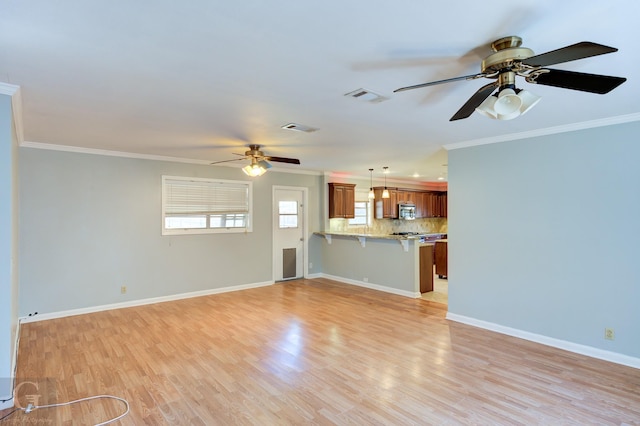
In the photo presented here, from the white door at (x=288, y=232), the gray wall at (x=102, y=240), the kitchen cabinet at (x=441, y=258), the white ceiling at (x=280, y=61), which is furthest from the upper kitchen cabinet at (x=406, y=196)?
the white ceiling at (x=280, y=61)

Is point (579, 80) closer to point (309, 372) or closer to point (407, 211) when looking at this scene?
point (309, 372)

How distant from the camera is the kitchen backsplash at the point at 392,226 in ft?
27.7

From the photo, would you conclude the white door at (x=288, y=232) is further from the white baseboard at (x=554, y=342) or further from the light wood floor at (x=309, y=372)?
the white baseboard at (x=554, y=342)

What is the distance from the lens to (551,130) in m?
3.85

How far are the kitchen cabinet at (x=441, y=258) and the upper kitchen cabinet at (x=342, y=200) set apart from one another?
6.92 ft

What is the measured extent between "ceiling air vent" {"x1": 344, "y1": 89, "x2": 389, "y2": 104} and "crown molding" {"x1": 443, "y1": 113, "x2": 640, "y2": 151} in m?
2.16

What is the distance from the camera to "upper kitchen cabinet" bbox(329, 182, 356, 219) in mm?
7941

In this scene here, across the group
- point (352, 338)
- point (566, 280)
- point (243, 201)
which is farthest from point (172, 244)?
point (566, 280)

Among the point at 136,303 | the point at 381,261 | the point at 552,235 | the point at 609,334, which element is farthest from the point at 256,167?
the point at 609,334

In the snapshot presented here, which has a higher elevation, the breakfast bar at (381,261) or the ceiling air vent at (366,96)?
the ceiling air vent at (366,96)

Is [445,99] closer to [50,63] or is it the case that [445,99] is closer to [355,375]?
[355,375]

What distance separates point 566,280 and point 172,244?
5.62 metres

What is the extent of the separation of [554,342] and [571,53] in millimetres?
3451

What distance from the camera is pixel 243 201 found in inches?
265
